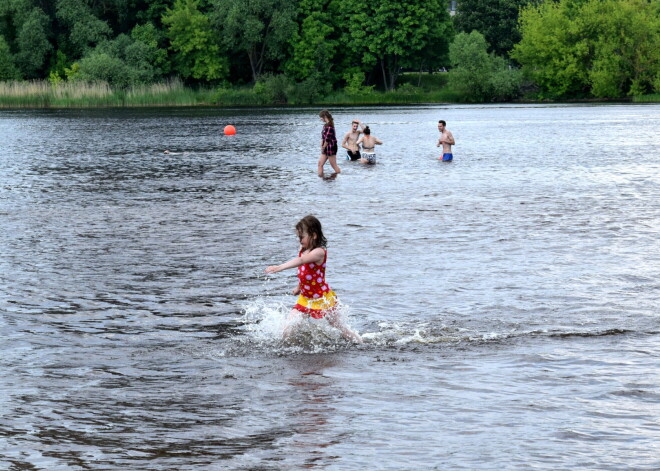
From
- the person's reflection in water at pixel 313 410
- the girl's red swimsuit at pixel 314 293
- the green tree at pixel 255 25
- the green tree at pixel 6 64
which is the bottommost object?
the person's reflection in water at pixel 313 410

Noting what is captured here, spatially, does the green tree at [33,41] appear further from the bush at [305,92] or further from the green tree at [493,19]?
the green tree at [493,19]

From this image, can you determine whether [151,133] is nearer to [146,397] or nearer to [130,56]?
[146,397]

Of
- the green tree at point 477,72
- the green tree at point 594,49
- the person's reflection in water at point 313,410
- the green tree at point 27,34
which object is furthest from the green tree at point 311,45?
the person's reflection in water at point 313,410

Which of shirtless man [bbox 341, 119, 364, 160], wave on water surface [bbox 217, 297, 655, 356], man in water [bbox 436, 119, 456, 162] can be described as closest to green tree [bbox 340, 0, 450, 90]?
shirtless man [bbox 341, 119, 364, 160]

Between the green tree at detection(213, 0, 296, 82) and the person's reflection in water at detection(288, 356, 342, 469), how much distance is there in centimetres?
9339

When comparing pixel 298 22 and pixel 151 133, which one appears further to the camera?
pixel 298 22

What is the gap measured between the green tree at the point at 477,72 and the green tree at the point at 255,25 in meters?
16.8

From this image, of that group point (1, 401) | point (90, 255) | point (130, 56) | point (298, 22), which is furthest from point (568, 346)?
point (298, 22)

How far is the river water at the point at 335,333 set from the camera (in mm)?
7527

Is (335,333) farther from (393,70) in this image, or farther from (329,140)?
(393,70)

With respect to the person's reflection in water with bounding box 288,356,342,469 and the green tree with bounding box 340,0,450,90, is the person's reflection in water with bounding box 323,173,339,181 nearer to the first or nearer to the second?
the person's reflection in water with bounding box 288,356,342,469

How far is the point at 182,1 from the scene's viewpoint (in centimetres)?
10938

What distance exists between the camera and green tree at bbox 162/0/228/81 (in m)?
103

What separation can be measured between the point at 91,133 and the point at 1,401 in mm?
44700
